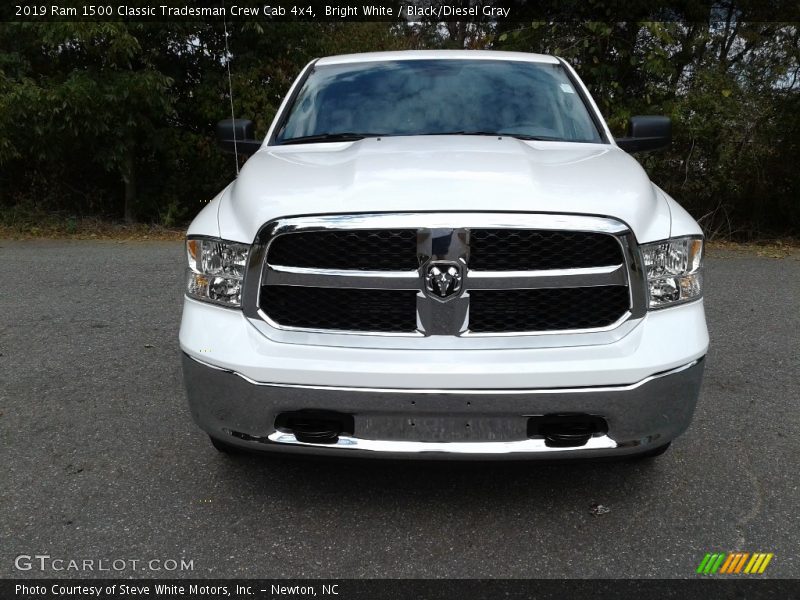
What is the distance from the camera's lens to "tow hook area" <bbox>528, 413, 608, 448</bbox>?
245cm

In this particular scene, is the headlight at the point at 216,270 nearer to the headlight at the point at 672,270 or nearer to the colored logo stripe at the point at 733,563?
the headlight at the point at 672,270

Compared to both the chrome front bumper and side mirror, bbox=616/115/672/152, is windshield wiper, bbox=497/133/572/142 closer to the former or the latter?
side mirror, bbox=616/115/672/152

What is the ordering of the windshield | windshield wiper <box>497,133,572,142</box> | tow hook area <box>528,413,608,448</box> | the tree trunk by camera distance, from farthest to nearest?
the tree trunk, the windshield, windshield wiper <box>497,133,572,142</box>, tow hook area <box>528,413,608,448</box>

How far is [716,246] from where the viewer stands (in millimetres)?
9797

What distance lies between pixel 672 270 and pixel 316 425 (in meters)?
1.40

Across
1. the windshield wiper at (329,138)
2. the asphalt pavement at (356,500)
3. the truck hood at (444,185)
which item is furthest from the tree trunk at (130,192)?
the truck hood at (444,185)

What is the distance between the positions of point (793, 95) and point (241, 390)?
10.1 m

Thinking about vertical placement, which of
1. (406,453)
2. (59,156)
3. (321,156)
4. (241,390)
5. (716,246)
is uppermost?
(321,156)

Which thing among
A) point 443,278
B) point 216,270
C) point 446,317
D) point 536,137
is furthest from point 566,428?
point 536,137
